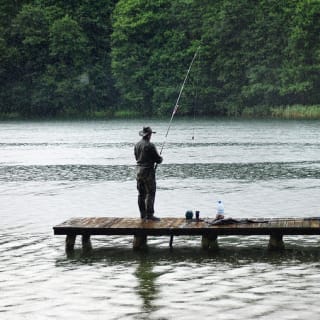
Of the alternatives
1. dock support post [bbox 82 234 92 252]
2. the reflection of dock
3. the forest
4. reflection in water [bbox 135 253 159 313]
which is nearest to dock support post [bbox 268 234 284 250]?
the reflection of dock

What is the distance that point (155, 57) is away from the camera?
4793 inches

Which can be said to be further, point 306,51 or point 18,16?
point 18,16

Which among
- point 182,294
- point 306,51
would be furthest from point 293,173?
point 306,51

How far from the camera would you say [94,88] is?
124 metres

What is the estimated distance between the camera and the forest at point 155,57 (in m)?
112

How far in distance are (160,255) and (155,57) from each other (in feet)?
352

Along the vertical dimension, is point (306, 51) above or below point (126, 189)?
above

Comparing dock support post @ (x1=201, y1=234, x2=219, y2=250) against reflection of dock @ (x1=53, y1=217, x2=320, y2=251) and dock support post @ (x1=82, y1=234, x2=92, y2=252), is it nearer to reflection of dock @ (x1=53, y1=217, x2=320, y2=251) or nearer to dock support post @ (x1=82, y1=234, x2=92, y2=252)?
reflection of dock @ (x1=53, y1=217, x2=320, y2=251)

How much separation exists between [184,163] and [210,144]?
15.3 metres

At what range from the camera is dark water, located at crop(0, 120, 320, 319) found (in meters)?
11.9

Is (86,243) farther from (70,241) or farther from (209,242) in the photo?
(209,242)

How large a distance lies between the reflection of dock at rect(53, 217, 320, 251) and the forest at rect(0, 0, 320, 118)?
9049cm

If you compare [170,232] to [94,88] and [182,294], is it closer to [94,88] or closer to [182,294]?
[182,294]

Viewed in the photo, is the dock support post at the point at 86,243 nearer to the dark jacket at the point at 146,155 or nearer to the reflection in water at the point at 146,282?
the reflection in water at the point at 146,282
